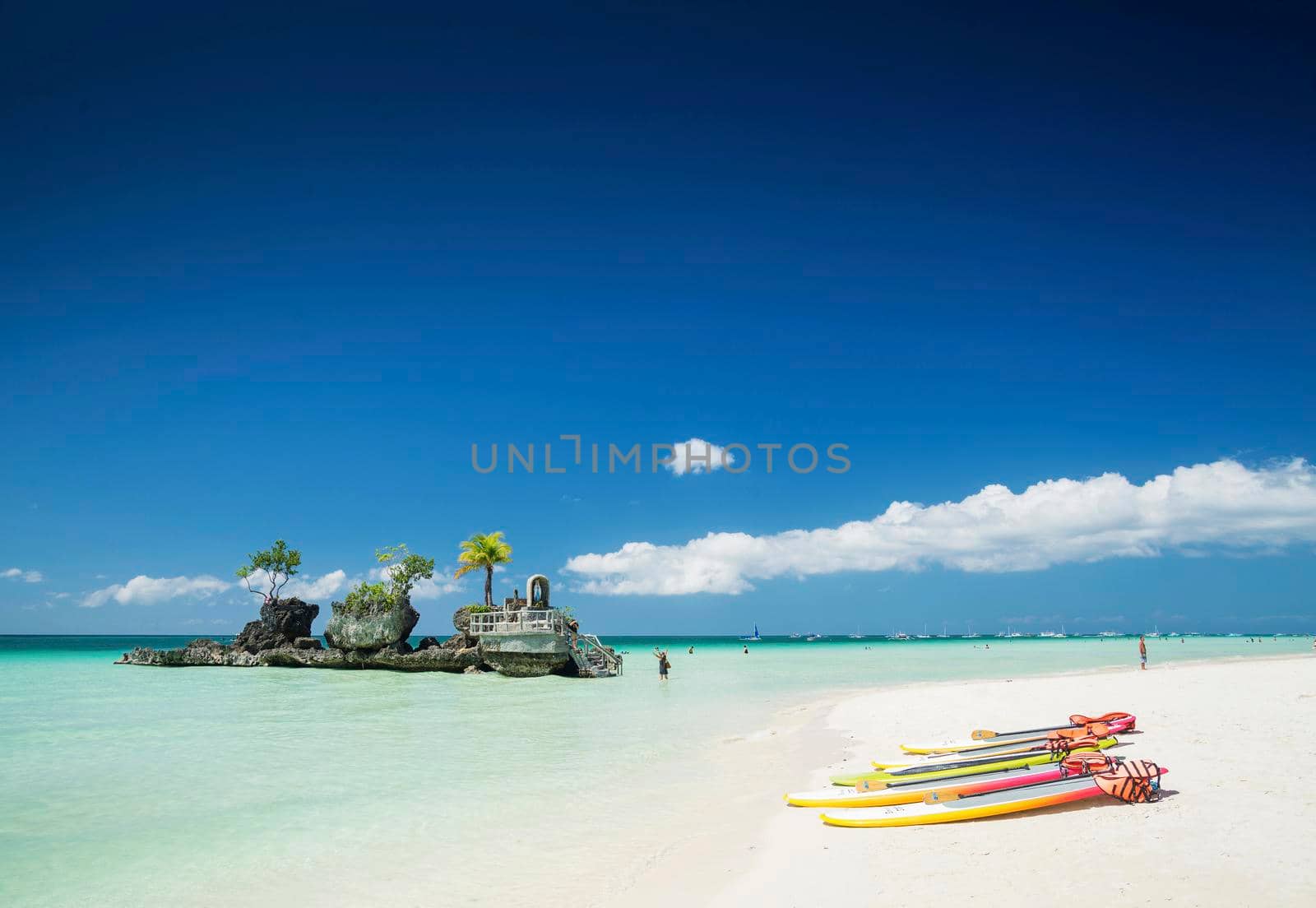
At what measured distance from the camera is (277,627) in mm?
55094

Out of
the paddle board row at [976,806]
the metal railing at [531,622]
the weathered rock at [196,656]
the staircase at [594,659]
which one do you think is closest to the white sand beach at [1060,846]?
the paddle board row at [976,806]

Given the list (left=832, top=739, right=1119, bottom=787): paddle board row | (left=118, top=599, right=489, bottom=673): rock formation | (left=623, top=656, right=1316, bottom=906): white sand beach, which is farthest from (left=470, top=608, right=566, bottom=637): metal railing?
(left=832, top=739, right=1119, bottom=787): paddle board row

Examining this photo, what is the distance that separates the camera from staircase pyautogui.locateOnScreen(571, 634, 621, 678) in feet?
138

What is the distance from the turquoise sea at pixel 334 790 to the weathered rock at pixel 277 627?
83.6ft

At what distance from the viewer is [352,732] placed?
20016mm

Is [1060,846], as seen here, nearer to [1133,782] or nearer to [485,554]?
[1133,782]

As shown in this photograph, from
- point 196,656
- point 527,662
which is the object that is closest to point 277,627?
point 196,656

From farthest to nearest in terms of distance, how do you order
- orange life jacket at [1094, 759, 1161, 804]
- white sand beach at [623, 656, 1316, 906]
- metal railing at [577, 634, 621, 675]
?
metal railing at [577, 634, 621, 675], orange life jacket at [1094, 759, 1161, 804], white sand beach at [623, 656, 1316, 906]

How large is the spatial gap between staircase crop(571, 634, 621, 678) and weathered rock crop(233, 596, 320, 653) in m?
25.7

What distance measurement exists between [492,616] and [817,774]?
3384 centimetres

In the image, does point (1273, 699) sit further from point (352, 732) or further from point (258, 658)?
point (258, 658)

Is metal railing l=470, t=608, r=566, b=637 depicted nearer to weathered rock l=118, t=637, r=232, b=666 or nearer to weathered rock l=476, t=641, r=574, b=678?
weathered rock l=476, t=641, r=574, b=678

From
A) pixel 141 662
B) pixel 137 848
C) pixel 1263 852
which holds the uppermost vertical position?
pixel 1263 852

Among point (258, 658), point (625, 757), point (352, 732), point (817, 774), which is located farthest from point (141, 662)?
point (817, 774)
